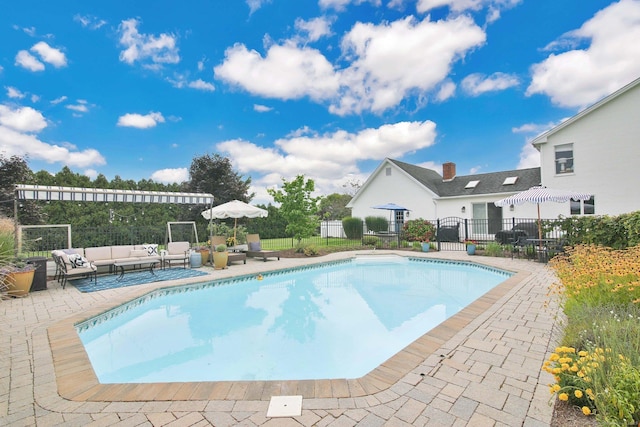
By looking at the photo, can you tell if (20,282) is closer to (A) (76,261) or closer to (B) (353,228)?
(A) (76,261)

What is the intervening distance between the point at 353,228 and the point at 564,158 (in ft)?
43.0

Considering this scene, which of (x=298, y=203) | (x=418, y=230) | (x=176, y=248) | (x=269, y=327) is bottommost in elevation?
(x=269, y=327)

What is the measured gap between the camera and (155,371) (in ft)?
13.6

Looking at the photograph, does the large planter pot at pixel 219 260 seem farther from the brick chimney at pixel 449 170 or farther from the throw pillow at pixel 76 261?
the brick chimney at pixel 449 170

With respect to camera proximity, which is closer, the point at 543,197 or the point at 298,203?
the point at 543,197

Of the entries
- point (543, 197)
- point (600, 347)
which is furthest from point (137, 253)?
point (543, 197)

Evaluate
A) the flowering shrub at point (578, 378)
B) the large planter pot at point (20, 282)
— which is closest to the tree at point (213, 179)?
the large planter pot at point (20, 282)

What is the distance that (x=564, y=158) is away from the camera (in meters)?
16.0

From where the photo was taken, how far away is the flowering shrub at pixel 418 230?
18859 millimetres

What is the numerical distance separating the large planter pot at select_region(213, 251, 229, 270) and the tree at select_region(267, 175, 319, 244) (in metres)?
4.90

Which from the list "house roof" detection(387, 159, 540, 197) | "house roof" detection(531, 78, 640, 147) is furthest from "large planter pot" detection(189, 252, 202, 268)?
"house roof" detection(531, 78, 640, 147)

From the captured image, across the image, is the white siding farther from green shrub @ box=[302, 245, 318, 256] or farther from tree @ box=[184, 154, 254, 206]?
tree @ box=[184, 154, 254, 206]

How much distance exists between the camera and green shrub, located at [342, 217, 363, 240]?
71.2 feet

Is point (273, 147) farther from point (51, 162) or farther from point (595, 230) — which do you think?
point (595, 230)
